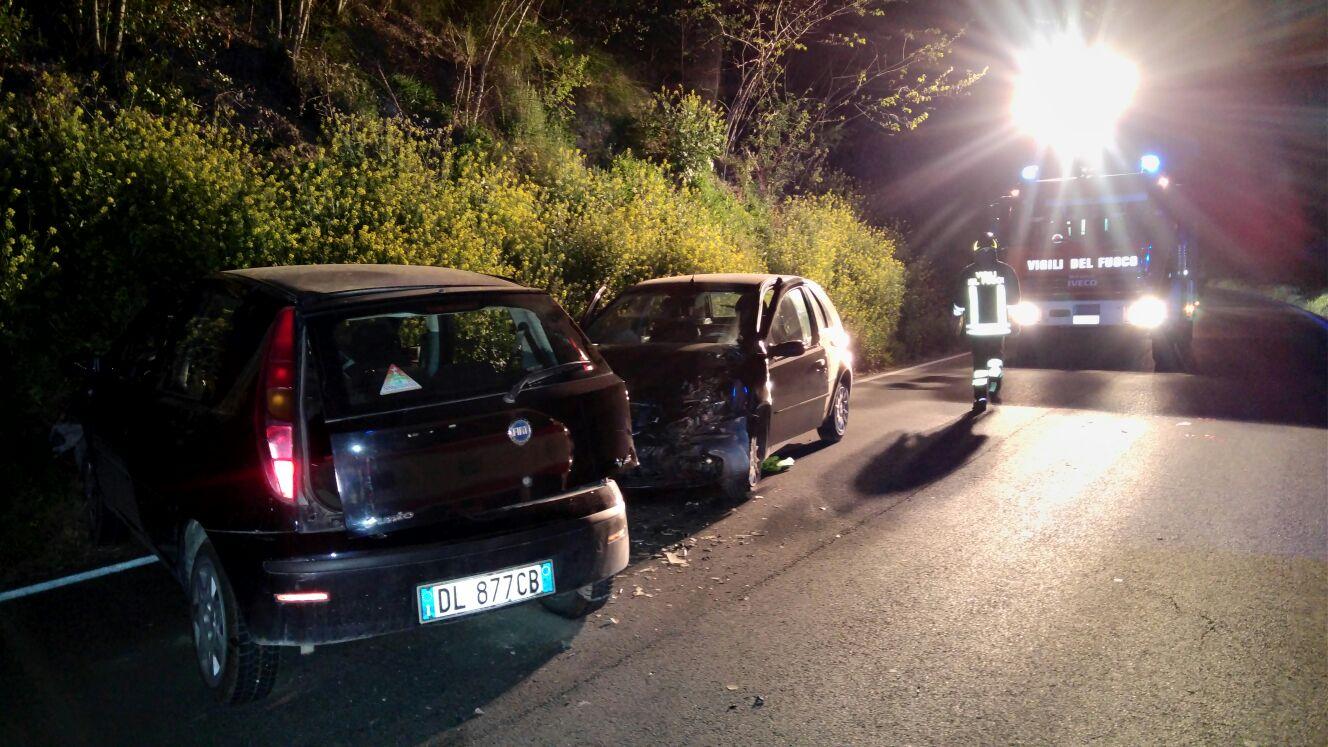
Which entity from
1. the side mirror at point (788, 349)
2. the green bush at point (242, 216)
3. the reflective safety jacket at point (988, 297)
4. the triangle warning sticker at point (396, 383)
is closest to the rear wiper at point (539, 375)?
the triangle warning sticker at point (396, 383)

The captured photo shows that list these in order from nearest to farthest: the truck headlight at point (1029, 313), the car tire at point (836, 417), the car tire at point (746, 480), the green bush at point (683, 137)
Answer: the car tire at point (746, 480) < the car tire at point (836, 417) < the truck headlight at point (1029, 313) < the green bush at point (683, 137)

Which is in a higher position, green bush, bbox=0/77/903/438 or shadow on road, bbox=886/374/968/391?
green bush, bbox=0/77/903/438

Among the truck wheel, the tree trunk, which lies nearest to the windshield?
the tree trunk

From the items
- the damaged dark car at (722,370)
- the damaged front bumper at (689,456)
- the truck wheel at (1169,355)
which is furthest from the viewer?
the truck wheel at (1169,355)

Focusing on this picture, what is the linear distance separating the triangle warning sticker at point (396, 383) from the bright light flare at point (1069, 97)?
1559 centimetres

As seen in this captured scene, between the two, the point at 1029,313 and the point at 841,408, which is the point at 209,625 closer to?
the point at 841,408

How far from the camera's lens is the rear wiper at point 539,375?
4328mm

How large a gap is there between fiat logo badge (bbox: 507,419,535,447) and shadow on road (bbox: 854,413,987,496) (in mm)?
3764

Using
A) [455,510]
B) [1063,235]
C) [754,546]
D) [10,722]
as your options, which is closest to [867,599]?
[754,546]

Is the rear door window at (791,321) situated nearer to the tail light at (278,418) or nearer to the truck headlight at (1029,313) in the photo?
the tail light at (278,418)

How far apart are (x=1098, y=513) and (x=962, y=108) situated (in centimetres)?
2367

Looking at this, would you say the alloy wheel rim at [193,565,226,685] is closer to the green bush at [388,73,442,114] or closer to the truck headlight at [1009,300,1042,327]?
the green bush at [388,73,442,114]

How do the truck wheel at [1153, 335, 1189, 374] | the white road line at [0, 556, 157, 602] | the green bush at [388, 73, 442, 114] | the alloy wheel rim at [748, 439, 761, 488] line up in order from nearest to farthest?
the white road line at [0, 556, 157, 602] → the alloy wheel rim at [748, 439, 761, 488] → the green bush at [388, 73, 442, 114] → the truck wheel at [1153, 335, 1189, 374]

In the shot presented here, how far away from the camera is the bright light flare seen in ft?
60.2
